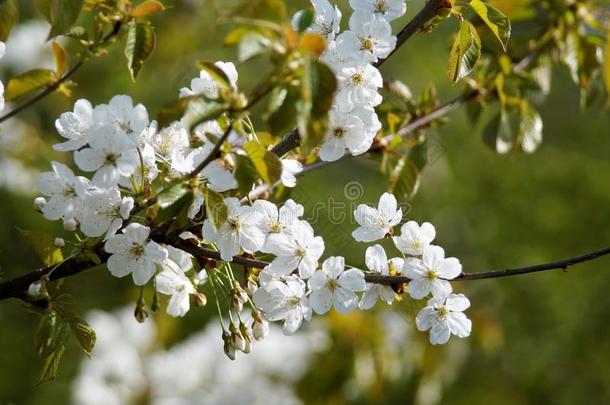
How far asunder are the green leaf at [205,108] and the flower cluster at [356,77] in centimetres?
17

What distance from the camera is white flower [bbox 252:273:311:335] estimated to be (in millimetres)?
898

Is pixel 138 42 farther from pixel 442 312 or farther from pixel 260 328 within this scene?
pixel 442 312

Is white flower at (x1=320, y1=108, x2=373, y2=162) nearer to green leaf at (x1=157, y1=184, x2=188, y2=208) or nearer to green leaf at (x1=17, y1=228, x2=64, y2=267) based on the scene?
green leaf at (x1=157, y1=184, x2=188, y2=208)

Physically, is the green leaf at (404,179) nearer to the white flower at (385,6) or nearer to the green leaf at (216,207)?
the white flower at (385,6)

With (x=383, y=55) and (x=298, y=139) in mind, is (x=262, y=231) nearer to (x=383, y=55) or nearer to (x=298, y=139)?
(x=298, y=139)

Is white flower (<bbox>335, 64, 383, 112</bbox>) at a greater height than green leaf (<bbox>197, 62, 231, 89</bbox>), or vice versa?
green leaf (<bbox>197, 62, 231, 89</bbox>)

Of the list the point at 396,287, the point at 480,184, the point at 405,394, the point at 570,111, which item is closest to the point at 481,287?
the point at 480,184

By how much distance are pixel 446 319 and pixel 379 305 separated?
1.81 meters

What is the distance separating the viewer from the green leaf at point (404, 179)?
1329 millimetres

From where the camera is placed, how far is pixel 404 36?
3.26 feet

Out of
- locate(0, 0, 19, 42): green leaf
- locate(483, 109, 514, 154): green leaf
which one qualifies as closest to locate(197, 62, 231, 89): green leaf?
locate(0, 0, 19, 42): green leaf

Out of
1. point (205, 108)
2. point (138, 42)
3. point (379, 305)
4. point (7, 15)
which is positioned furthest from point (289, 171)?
point (379, 305)

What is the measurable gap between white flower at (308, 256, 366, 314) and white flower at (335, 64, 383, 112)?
0.18 meters

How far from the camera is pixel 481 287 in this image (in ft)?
11.1
